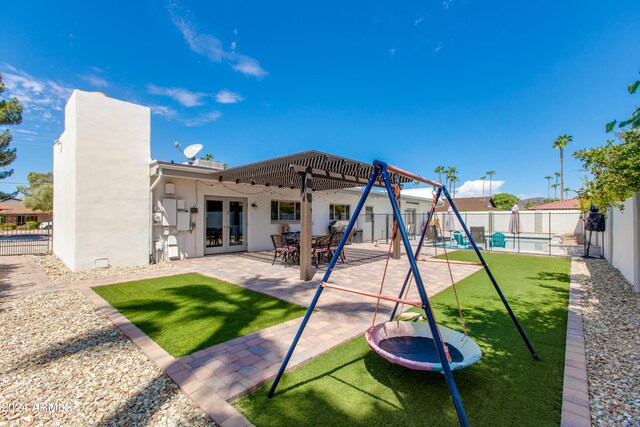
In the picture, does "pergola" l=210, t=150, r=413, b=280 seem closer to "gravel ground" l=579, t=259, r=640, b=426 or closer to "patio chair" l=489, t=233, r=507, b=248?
"gravel ground" l=579, t=259, r=640, b=426

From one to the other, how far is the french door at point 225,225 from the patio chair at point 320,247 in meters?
4.16

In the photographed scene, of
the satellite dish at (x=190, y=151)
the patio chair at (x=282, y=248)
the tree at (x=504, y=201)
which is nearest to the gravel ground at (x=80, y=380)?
the patio chair at (x=282, y=248)

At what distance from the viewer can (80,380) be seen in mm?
2803

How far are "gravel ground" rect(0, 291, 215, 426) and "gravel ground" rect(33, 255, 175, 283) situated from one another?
3239mm

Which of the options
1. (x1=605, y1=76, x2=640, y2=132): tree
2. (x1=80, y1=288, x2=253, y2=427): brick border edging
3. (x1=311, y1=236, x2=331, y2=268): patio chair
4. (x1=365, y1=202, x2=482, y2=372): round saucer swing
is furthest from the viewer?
(x1=311, y1=236, x2=331, y2=268): patio chair

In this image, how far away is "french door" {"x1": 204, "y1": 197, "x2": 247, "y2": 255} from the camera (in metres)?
11.1

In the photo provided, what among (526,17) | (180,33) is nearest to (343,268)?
(526,17)

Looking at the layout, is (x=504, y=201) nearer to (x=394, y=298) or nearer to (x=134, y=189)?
(x=134, y=189)

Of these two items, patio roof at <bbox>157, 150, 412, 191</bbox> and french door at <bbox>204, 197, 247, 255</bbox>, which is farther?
french door at <bbox>204, 197, 247, 255</bbox>

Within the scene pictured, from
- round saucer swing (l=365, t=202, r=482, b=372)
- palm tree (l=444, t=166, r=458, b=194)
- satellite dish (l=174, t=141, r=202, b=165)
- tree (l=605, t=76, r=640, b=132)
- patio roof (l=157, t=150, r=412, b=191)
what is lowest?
round saucer swing (l=365, t=202, r=482, b=372)

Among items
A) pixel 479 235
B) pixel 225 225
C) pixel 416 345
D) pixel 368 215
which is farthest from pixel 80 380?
pixel 368 215

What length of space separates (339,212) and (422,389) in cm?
1456

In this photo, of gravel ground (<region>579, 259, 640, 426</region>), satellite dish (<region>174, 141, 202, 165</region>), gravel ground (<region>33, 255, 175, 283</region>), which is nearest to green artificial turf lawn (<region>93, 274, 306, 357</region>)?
gravel ground (<region>33, 255, 175, 283</region>)

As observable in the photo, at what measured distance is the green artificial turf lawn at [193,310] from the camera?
12.6 feet
